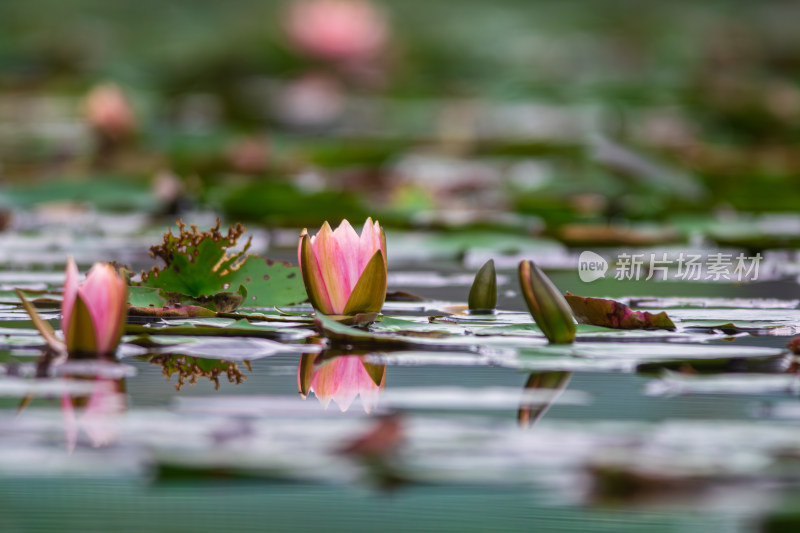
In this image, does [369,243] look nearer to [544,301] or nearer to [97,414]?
[544,301]

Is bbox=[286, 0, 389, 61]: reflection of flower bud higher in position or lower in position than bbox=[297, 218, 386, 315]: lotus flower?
higher

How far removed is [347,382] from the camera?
160cm

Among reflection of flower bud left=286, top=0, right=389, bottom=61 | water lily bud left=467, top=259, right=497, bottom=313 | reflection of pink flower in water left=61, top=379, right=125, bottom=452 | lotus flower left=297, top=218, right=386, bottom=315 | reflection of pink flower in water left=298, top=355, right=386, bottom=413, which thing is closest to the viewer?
reflection of pink flower in water left=61, top=379, right=125, bottom=452

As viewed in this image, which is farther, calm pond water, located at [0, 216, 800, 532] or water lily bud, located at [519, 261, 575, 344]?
water lily bud, located at [519, 261, 575, 344]

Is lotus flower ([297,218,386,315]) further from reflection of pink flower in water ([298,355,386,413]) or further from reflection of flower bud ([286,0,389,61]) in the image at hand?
reflection of flower bud ([286,0,389,61])

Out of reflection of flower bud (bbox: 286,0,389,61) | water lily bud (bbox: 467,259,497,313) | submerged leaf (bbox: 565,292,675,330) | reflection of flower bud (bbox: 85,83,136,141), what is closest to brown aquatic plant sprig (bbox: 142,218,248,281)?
water lily bud (bbox: 467,259,497,313)

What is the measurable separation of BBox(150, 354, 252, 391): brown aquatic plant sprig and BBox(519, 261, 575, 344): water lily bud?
1.35ft

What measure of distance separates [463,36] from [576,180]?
7.66m

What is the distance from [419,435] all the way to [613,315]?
72 cm

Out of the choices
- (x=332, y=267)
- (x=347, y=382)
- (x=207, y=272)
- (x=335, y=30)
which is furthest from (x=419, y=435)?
(x=335, y=30)

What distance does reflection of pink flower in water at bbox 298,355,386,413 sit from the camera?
1502 millimetres

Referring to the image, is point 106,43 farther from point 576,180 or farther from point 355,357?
point 355,357

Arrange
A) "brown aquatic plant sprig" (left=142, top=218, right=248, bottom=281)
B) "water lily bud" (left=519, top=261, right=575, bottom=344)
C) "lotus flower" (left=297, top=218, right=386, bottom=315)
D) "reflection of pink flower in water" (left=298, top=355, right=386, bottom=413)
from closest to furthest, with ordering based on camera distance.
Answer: "reflection of pink flower in water" (left=298, top=355, right=386, bottom=413) → "water lily bud" (left=519, top=261, right=575, bottom=344) → "lotus flower" (left=297, top=218, right=386, bottom=315) → "brown aquatic plant sprig" (left=142, top=218, right=248, bottom=281)

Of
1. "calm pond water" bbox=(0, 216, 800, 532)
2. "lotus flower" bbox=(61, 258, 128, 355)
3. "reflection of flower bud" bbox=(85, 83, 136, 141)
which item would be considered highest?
"reflection of flower bud" bbox=(85, 83, 136, 141)
